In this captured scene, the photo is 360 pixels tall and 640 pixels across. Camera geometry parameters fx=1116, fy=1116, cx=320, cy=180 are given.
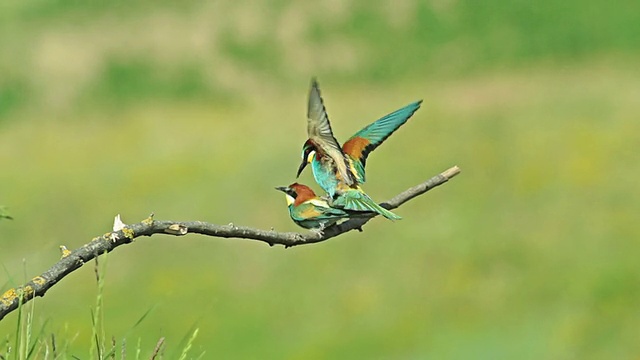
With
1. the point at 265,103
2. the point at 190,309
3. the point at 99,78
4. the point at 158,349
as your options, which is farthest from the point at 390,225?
the point at 158,349

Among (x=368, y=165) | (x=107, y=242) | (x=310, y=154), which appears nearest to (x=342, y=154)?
(x=310, y=154)

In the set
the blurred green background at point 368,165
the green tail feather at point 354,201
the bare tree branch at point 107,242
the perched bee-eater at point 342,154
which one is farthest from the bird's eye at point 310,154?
the blurred green background at point 368,165

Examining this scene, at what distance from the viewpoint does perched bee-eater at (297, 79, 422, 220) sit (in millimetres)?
2264

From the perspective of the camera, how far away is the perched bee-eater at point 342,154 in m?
2.26

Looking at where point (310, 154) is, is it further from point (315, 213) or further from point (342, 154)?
point (315, 213)

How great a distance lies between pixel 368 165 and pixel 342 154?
858 cm

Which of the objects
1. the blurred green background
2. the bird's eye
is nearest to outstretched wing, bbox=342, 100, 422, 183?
the bird's eye

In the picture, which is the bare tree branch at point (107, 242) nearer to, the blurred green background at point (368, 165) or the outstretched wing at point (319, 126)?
the outstretched wing at point (319, 126)

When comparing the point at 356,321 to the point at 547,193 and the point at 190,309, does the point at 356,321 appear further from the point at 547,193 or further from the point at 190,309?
the point at 547,193

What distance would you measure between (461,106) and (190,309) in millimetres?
4710

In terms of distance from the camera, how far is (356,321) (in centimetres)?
959

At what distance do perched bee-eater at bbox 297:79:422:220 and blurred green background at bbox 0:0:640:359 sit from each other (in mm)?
4877

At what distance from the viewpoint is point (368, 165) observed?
36.4ft

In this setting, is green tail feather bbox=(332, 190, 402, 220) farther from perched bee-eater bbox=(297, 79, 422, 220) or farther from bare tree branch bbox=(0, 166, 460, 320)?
bare tree branch bbox=(0, 166, 460, 320)
